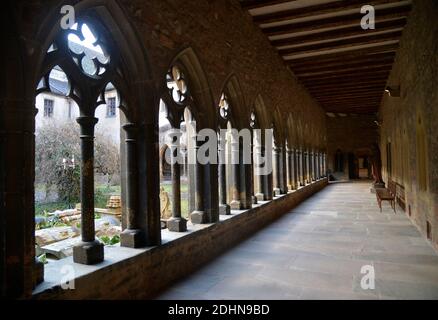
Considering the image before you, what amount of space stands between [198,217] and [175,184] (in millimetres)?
551

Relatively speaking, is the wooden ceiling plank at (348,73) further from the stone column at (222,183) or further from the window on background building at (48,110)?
the window on background building at (48,110)

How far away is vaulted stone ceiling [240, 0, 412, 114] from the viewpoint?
484 cm

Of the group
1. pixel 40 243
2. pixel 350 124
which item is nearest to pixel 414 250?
pixel 40 243

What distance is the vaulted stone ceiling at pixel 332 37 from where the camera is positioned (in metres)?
4.84

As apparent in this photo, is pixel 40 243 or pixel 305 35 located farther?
pixel 305 35

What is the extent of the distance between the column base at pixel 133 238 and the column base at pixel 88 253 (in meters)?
0.35

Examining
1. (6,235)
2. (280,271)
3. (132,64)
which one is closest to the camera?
(6,235)

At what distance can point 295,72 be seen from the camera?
8.48 metres

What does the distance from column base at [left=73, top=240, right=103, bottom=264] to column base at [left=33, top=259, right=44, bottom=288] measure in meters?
0.34

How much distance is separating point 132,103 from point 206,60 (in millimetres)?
1276

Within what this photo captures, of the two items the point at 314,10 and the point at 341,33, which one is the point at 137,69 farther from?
the point at 341,33

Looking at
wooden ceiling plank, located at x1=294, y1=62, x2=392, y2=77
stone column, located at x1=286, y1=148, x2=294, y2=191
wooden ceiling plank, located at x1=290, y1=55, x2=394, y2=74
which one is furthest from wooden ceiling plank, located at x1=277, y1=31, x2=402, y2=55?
stone column, located at x1=286, y1=148, x2=294, y2=191

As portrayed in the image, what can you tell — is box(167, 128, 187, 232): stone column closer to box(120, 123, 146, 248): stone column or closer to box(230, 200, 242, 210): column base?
box(120, 123, 146, 248): stone column
